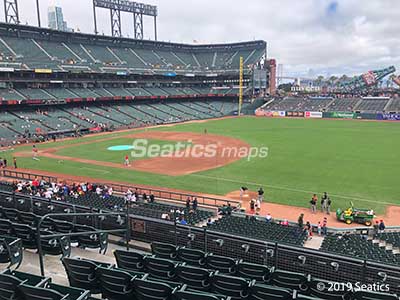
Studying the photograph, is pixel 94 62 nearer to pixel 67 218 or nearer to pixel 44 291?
pixel 67 218

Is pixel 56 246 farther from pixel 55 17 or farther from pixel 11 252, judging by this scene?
pixel 55 17

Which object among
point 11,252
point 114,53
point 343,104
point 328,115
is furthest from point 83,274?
point 114,53

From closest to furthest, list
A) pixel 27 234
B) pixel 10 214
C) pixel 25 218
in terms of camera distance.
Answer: pixel 27 234 → pixel 25 218 → pixel 10 214

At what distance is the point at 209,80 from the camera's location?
116m

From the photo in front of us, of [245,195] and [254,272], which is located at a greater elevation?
[254,272]

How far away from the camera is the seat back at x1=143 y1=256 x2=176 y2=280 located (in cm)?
728

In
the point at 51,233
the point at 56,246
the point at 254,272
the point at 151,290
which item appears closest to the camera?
the point at 151,290

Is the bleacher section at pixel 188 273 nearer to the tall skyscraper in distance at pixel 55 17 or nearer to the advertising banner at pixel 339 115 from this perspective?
the advertising banner at pixel 339 115

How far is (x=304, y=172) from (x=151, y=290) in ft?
99.4

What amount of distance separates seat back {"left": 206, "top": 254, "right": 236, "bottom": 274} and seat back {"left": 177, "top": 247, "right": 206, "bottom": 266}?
0.25 m

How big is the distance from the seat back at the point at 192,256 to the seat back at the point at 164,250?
22cm

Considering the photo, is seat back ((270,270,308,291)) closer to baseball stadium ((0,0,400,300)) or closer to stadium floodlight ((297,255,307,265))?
baseball stadium ((0,0,400,300))

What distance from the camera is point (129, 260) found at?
7.80 m

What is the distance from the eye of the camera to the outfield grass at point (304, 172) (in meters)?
27.6
